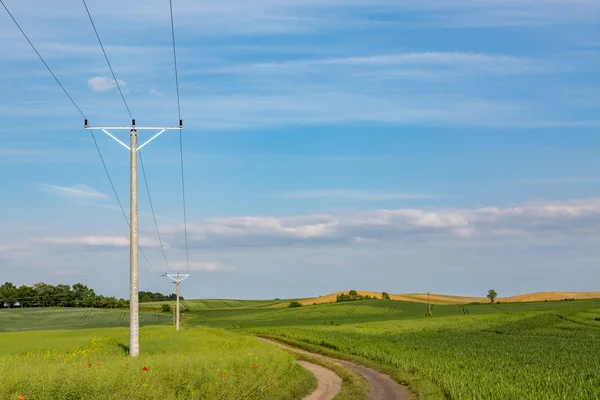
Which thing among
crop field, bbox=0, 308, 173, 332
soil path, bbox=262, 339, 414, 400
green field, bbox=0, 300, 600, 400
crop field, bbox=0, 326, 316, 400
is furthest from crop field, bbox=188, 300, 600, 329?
crop field, bbox=0, 326, 316, 400

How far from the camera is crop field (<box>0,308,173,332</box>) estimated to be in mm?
125062

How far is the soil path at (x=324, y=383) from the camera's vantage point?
116 ft

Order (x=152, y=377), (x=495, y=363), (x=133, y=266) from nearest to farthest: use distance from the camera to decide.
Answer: (x=152, y=377)
(x=133, y=266)
(x=495, y=363)

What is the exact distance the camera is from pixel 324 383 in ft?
133

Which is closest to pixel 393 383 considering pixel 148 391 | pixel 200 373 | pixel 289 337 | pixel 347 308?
pixel 200 373

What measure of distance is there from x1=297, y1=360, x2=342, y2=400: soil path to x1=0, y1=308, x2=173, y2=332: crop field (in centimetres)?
8297

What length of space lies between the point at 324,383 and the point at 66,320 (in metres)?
114

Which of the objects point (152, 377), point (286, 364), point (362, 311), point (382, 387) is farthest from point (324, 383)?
point (362, 311)

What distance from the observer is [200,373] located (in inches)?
1164

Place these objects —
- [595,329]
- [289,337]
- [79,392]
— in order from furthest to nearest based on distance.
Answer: [595,329], [289,337], [79,392]

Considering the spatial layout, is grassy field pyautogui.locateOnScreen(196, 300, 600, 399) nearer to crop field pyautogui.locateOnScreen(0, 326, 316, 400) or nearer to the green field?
the green field

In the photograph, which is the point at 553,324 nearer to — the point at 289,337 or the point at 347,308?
the point at 289,337

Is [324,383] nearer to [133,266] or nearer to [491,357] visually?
[133,266]

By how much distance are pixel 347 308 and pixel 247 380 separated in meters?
150
